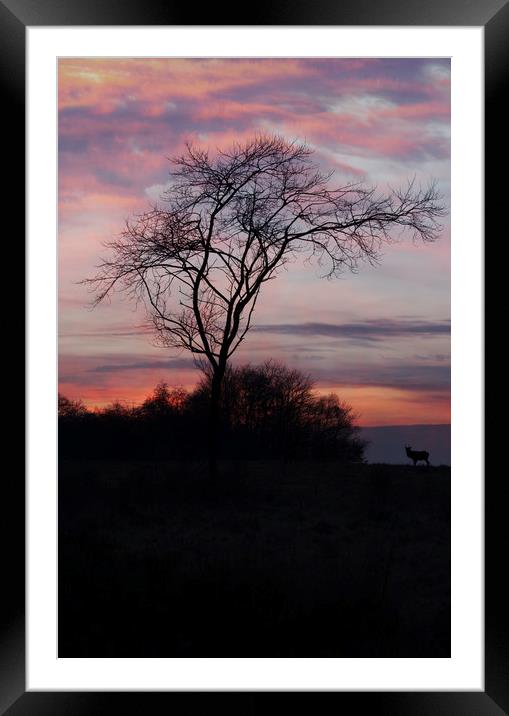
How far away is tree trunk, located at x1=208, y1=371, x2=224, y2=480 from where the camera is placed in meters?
4.98

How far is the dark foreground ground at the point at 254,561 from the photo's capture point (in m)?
3.33

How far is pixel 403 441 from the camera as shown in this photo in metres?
4.90

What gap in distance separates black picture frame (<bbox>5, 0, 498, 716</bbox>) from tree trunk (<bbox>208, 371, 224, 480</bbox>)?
2.81 meters

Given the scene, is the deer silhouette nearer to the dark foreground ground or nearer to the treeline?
the dark foreground ground

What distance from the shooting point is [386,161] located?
4.64 m

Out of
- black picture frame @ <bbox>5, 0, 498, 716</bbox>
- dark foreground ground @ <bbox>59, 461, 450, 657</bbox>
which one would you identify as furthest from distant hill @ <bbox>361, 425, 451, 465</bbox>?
black picture frame @ <bbox>5, 0, 498, 716</bbox>
